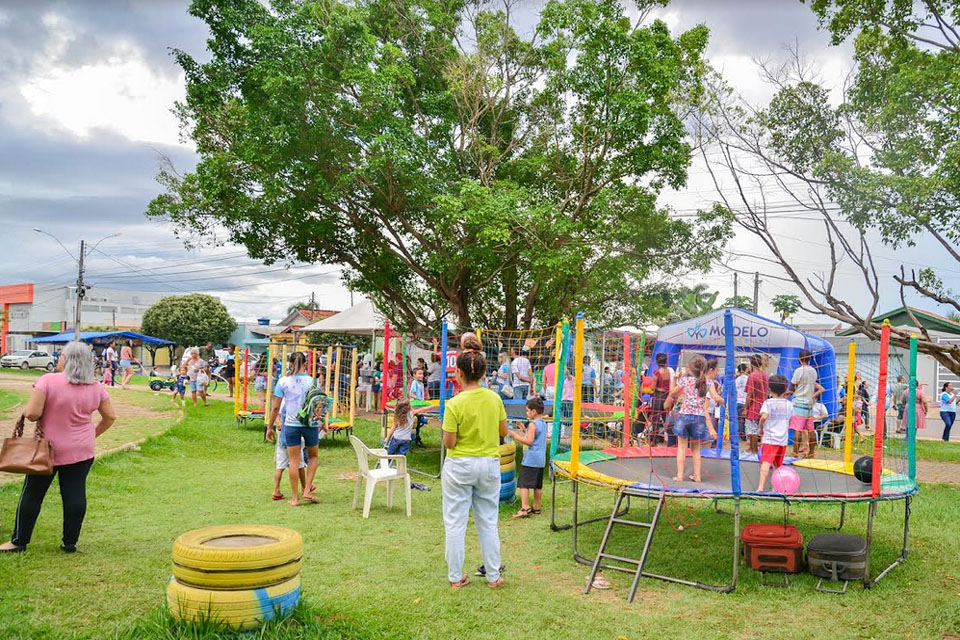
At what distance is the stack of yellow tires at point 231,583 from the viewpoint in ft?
13.7

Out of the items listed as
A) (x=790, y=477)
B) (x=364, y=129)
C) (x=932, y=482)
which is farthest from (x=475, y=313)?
(x=790, y=477)

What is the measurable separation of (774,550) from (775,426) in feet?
3.88

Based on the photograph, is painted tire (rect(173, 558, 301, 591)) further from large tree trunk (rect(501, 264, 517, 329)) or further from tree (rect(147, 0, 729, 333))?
large tree trunk (rect(501, 264, 517, 329))

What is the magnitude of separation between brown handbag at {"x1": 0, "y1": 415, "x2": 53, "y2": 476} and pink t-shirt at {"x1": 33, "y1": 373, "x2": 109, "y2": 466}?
0.09 metres

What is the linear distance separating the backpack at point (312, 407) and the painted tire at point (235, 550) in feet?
11.2

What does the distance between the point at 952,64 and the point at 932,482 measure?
710 cm

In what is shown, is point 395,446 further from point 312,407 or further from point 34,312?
point 34,312

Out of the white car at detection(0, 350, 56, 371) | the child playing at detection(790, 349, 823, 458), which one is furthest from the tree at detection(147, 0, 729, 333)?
the white car at detection(0, 350, 56, 371)

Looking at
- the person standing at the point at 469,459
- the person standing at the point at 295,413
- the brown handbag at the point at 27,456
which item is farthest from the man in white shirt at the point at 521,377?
the brown handbag at the point at 27,456

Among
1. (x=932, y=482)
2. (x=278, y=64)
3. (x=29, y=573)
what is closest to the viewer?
(x=29, y=573)

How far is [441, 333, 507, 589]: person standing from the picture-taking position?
5.40 m

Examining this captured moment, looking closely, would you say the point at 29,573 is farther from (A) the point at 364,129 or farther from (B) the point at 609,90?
(B) the point at 609,90

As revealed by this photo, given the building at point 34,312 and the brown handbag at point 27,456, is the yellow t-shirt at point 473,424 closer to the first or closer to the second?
the brown handbag at point 27,456

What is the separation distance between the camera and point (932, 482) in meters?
11.7
